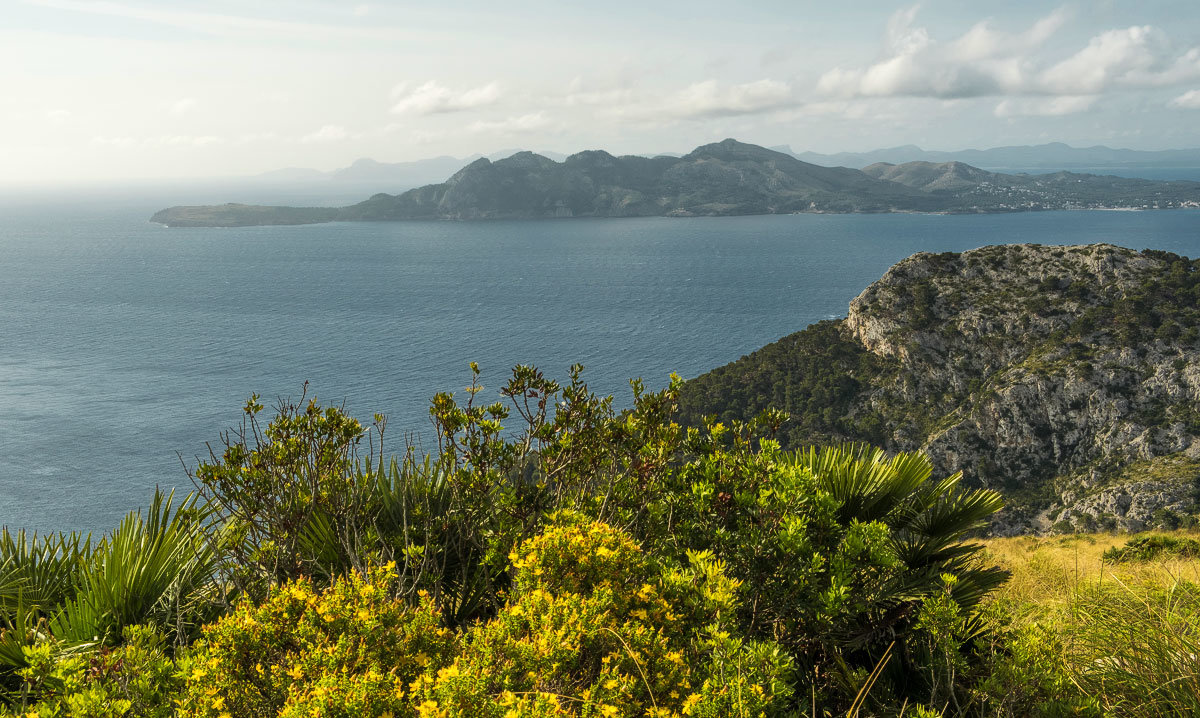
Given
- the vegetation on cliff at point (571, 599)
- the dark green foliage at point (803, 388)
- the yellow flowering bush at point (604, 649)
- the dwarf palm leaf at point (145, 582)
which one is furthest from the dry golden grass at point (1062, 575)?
the dark green foliage at point (803, 388)

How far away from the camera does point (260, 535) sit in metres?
4.80

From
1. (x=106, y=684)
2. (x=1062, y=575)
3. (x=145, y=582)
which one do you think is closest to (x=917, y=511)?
(x=106, y=684)

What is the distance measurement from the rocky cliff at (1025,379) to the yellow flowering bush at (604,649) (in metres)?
37.4

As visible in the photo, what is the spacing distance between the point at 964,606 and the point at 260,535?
4414mm

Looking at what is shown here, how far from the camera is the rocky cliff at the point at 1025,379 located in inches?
1598

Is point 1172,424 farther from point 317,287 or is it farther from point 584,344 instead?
point 317,287

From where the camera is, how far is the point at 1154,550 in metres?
14.4

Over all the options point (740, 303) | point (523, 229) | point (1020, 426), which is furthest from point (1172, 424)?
point (523, 229)

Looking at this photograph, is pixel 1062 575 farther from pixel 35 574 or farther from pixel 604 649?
pixel 35 574

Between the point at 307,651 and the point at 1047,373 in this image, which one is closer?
the point at 307,651

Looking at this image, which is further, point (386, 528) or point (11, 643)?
point (386, 528)

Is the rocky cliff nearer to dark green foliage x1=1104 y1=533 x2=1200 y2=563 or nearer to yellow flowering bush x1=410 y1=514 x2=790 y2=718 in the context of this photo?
dark green foliage x1=1104 y1=533 x2=1200 y2=563

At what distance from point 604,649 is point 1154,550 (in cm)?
1596

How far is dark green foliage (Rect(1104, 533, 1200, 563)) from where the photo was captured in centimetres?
1353
